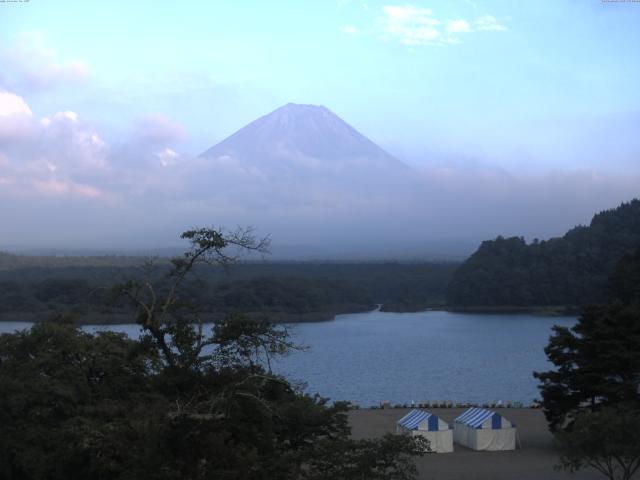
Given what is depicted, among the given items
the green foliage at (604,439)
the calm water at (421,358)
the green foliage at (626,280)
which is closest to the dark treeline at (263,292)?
the calm water at (421,358)

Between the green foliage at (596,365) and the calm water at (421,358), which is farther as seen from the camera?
the calm water at (421,358)

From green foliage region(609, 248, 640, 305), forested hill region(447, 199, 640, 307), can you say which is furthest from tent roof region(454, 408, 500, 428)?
forested hill region(447, 199, 640, 307)

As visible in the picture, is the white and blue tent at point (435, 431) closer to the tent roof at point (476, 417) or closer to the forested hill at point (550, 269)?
the tent roof at point (476, 417)

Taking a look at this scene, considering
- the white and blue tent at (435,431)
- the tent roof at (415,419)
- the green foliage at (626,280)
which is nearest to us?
the white and blue tent at (435,431)

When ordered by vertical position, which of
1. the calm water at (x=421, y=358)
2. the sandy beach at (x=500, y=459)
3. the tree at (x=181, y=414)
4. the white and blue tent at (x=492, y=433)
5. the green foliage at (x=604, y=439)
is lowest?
the calm water at (x=421, y=358)

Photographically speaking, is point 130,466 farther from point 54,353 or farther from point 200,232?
point 54,353

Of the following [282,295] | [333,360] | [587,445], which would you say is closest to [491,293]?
[282,295]

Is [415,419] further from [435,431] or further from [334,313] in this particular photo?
[334,313]
